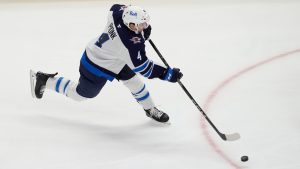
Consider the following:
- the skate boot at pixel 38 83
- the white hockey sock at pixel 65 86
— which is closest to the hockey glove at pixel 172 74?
the white hockey sock at pixel 65 86

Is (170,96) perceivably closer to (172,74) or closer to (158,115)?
(158,115)

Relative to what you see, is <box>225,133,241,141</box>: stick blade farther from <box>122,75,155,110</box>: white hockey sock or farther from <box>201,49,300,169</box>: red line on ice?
<box>122,75,155,110</box>: white hockey sock

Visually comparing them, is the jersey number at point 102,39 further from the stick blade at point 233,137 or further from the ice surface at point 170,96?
the stick blade at point 233,137

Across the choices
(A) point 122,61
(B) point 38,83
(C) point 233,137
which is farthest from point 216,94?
(B) point 38,83

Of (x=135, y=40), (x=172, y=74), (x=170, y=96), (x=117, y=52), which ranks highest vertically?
(x=135, y=40)

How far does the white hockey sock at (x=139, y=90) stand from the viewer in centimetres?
324

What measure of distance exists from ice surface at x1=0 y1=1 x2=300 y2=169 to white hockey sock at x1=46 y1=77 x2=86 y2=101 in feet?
0.62

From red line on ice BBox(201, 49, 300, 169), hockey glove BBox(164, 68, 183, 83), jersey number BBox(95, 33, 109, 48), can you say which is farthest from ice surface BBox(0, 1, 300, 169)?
jersey number BBox(95, 33, 109, 48)

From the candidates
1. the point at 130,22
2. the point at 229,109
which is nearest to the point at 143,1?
the point at 229,109

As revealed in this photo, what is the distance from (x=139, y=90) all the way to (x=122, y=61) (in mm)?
239

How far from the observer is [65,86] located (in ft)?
11.2

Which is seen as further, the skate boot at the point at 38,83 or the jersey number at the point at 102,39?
the skate boot at the point at 38,83

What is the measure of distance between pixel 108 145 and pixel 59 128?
398 millimetres

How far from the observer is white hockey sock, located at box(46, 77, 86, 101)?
3.38 meters
